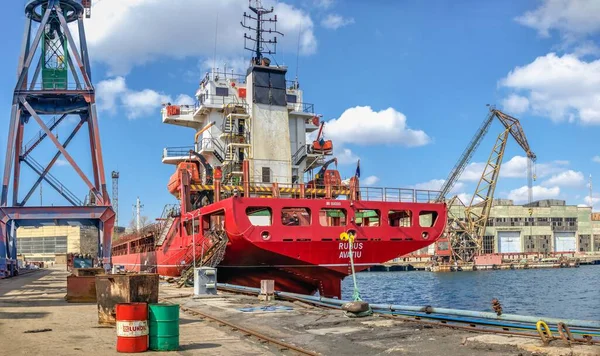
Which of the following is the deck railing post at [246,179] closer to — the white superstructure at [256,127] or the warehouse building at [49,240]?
the white superstructure at [256,127]

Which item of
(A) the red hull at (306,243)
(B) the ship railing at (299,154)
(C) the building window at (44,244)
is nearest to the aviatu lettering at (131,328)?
(A) the red hull at (306,243)

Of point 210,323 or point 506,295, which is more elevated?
point 210,323

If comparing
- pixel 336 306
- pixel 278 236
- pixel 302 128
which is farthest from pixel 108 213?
pixel 336 306

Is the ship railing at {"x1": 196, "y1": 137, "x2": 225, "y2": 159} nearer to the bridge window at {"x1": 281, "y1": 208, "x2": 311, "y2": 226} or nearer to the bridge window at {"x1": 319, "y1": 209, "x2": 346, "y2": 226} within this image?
the bridge window at {"x1": 281, "y1": 208, "x2": 311, "y2": 226}

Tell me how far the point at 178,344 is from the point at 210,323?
3.12 metres

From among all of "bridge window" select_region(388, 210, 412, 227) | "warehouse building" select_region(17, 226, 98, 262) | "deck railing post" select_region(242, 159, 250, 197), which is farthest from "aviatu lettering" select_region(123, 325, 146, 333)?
"warehouse building" select_region(17, 226, 98, 262)

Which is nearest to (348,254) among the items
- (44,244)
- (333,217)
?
(333,217)

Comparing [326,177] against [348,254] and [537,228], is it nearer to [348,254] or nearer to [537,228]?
[348,254]

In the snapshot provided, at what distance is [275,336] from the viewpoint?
11.3m

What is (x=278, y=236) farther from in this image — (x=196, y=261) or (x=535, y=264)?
(x=535, y=264)

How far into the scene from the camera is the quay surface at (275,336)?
9.55 m

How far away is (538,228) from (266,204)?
9890 centimetres

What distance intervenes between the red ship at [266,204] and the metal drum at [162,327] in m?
11.6

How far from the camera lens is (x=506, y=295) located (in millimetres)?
36250
